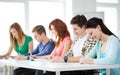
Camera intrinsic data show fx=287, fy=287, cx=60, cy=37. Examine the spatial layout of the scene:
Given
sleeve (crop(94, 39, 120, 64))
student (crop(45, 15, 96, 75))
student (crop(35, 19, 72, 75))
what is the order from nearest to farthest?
sleeve (crop(94, 39, 120, 64)) < student (crop(45, 15, 96, 75)) < student (crop(35, 19, 72, 75))

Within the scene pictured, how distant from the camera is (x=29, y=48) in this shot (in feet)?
14.3

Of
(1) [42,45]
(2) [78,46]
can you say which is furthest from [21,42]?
(2) [78,46]

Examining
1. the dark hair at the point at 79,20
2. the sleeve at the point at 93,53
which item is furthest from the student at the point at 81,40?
the sleeve at the point at 93,53

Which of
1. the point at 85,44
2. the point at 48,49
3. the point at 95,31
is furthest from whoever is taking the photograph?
the point at 48,49

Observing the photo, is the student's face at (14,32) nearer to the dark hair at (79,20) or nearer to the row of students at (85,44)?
the row of students at (85,44)

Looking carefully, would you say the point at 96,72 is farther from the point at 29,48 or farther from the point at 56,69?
the point at 29,48

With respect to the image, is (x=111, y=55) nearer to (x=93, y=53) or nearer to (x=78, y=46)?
(x=93, y=53)

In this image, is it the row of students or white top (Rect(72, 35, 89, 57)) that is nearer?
the row of students

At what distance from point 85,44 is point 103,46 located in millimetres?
406

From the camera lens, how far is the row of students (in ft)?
9.14

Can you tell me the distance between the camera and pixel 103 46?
2932mm

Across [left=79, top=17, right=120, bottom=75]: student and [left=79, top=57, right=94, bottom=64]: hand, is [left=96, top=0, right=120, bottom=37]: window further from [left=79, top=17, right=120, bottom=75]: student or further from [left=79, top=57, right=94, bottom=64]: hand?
[left=79, top=57, right=94, bottom=64]: hand

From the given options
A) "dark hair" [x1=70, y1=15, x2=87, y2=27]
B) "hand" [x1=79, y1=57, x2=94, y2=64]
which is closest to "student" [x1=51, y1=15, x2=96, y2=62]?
"dark hair" [x1=70, y1=15, x2=87, y2=27]

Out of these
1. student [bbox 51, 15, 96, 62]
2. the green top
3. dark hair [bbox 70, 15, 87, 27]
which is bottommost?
the green top
